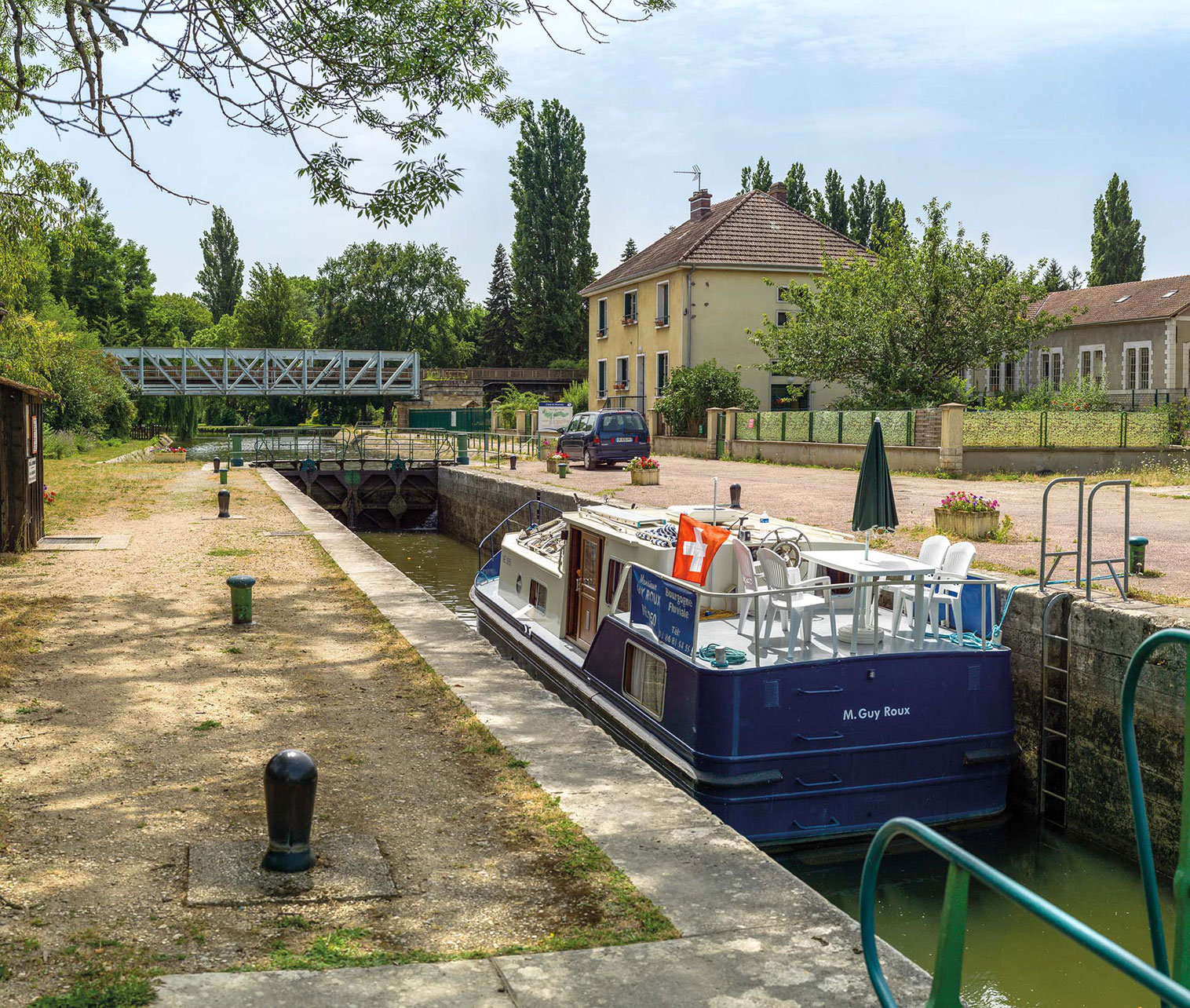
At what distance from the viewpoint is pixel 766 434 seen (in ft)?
115

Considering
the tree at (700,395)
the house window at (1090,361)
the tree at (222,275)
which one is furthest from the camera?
the tree at (222,275)

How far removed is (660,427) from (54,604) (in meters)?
31.4

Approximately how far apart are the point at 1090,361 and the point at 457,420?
2708 cm

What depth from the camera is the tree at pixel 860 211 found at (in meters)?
64.1

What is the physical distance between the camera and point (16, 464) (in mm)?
14945

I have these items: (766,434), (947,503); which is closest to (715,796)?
(947,503)

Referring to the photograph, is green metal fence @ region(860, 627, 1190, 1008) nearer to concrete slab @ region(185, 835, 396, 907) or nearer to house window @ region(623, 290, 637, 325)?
concrete slab @ region(185, 835, 396, 907)

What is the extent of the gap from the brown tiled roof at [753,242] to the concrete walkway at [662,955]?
126ft

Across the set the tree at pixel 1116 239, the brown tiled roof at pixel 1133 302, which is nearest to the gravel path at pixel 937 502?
the brown tiled roof at pixel 1133 302

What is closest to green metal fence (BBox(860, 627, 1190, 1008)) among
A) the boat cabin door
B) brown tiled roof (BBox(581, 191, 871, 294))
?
the boat cabin door

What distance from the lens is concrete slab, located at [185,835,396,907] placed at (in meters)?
4.55

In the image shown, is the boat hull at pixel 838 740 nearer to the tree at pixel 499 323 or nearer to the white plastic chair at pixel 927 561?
the white plastic chair at pixel 927 561

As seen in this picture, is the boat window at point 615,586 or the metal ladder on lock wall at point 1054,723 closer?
the metal ladder on lock wall at point 1054,723

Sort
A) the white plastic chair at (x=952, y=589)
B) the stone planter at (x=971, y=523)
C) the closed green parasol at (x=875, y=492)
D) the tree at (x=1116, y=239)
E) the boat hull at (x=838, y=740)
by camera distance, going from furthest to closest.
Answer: the tree at (x=1116, y=239) < the stone planter at (x=971, y=523) < the closed green parasol at (x=875, y=492) < the white plastic chair at (x=952, y=589) < the boat hull at (x=838, y=740)
